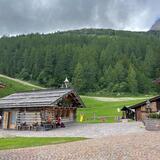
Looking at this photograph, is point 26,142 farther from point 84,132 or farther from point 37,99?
point 37,99

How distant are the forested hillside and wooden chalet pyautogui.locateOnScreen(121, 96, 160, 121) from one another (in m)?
64.4

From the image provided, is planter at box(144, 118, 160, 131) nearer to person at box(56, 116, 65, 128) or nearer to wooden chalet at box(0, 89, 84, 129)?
wooden chalet at box(0, 89, 84, 129)

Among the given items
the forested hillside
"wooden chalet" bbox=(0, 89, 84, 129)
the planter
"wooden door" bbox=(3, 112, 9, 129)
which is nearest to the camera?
the planter

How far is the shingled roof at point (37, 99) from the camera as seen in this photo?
40.6 metres

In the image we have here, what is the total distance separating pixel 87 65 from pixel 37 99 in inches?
4005

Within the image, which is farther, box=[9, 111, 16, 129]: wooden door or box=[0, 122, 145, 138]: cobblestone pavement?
box=[9, 111, 16, 129]: wooden door

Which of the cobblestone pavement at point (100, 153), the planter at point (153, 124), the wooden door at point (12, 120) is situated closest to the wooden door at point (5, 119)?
the wooden door at point (12, 120)

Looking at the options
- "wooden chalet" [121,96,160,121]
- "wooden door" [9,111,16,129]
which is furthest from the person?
"wooden chalet" [121,96,160,121]

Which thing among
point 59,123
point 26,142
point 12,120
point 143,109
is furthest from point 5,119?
point 143,109

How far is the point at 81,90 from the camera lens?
130 m

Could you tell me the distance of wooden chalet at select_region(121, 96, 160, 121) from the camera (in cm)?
4889

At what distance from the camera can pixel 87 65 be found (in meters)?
144

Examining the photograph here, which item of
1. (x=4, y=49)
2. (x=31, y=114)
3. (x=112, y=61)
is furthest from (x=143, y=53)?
(x=31, y=114)

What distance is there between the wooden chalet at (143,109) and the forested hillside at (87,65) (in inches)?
2534
